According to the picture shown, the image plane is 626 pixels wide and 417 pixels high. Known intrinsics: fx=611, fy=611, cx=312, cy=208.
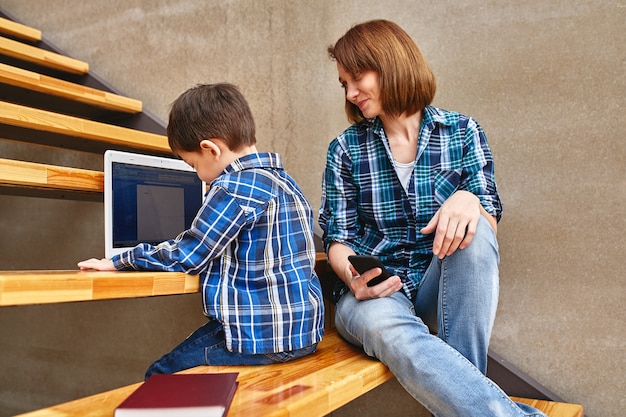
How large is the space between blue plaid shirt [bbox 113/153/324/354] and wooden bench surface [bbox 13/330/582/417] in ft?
0.16

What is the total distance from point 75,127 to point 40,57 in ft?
1.85

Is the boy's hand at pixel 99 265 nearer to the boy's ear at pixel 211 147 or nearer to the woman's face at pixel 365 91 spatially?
the boy's ear at pixel 211 147

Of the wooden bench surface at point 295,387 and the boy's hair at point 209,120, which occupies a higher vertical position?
the boy's hair at point 209,120

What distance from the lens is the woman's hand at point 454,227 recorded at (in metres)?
1.12

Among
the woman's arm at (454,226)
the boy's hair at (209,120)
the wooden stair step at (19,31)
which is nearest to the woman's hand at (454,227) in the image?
the woman's arm at (454,226)

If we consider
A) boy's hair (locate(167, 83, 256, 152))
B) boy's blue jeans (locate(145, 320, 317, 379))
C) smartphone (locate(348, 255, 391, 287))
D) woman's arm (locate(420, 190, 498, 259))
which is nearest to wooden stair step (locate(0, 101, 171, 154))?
boy's hair (locate(167, 83, 256, 152))

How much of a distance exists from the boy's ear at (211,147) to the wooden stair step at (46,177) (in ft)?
1.10

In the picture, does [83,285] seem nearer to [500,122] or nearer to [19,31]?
[500,122]

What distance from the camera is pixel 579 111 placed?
1458 mm

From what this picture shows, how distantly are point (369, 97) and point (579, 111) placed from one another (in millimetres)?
527

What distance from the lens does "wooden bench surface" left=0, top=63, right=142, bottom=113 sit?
166cm

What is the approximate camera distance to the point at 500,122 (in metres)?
1.54

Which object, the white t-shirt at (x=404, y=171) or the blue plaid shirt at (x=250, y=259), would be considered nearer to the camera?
the blue plaid shirt at (x=250, y=259)

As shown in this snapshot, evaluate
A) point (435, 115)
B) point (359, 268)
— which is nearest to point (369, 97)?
point (435, 115)
